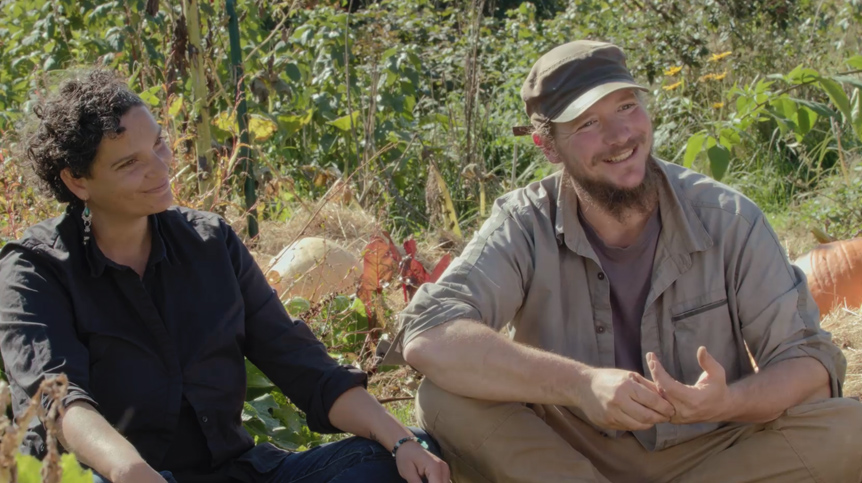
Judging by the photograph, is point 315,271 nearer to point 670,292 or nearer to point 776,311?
point 670,292

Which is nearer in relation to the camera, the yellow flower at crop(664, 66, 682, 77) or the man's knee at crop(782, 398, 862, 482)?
the man's knee at crop(782, 398, 862, 482)

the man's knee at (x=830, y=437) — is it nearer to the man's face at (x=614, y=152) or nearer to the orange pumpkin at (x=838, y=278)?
the man's face at (x=614, y=152)

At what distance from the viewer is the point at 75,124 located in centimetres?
254

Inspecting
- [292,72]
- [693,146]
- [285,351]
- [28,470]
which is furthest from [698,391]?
[292,72]

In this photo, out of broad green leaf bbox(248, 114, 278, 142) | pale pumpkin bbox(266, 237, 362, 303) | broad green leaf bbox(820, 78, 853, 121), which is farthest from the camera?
broad green leaf bbox(248, 114, 278, 142)

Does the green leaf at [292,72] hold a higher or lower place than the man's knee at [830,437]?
higher

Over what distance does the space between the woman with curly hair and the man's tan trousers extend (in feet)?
0.80

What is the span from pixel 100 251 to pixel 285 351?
547 mm

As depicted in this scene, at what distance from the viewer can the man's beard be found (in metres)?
2.92

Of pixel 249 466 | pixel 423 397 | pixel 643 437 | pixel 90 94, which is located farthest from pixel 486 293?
pixel 90 94

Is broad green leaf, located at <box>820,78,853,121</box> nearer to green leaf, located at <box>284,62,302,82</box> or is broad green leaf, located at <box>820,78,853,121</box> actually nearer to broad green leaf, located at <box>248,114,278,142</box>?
broad green leaf, located at <box>248,114,278,142</box>

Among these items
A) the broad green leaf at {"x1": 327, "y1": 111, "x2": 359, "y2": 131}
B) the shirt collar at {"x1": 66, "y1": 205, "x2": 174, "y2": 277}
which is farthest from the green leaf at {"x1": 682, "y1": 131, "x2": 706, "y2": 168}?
the shirt collar at {"x1": 66, "y1": 205, "x2": 174, "y2": 277}

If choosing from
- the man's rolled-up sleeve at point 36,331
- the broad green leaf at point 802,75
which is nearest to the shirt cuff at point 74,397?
the man's rolled-up sleeve at point 36,331

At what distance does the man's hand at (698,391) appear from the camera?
253 centimetres
